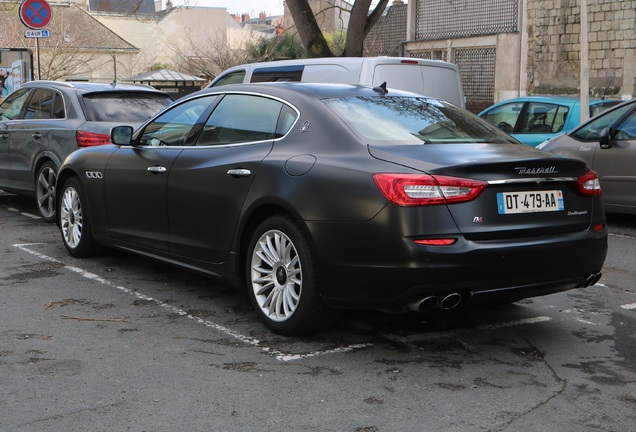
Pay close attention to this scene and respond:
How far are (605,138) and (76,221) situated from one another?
6.03 meters

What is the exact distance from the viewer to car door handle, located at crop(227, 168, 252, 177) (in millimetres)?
5816

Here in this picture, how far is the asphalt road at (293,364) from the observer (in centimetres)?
425

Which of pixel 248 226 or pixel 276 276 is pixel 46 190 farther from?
pixel 276 276

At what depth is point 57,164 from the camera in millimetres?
10227

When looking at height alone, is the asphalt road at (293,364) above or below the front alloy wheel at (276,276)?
below

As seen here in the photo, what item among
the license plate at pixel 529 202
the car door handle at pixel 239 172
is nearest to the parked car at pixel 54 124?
the car door handle at pixel 239 172

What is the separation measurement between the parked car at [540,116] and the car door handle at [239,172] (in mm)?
7669

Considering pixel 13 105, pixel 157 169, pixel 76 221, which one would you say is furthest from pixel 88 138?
pixel 157 169

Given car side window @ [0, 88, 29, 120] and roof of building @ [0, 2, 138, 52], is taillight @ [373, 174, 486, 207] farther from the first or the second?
roof of building @ [0, 2, 138, 52]

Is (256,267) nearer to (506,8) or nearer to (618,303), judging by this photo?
(618,303)

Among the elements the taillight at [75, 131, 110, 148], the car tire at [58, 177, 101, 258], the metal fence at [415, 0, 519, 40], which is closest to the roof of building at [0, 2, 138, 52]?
the metal fence at [415, 0, 519, 40]

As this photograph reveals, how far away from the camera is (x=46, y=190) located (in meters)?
10.6

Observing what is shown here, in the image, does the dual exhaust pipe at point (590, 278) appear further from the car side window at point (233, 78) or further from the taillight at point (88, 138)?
the car side window at point (233, 78)

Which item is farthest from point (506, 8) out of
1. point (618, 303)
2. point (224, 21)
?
point (224, 21)
